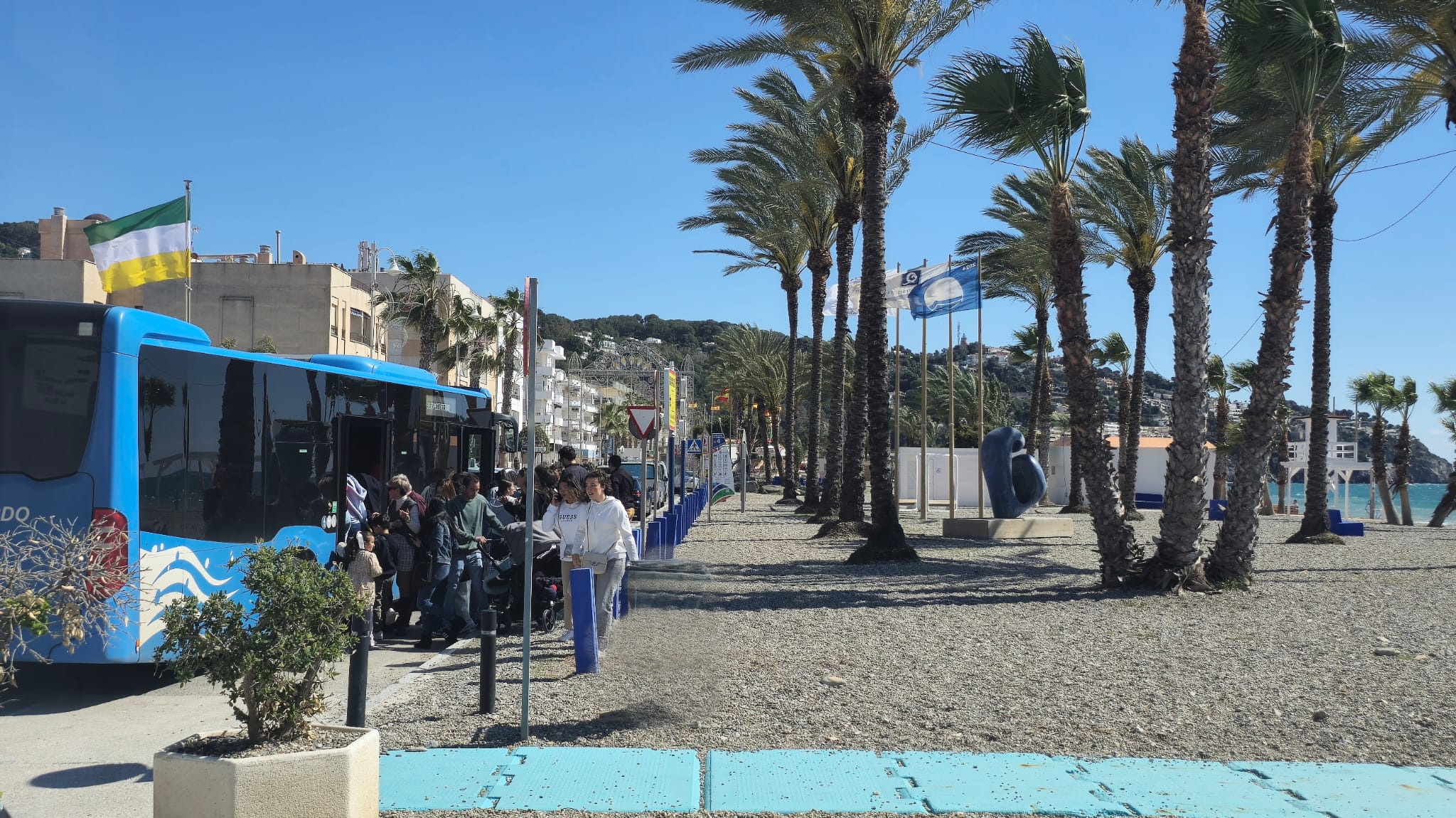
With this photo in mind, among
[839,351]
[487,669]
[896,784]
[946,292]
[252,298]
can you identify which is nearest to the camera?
[896,784]

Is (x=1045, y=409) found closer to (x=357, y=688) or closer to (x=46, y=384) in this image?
(x=46, y=384)

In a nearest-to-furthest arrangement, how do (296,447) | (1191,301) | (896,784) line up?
(896,784) < (296,447) < (1191,301)

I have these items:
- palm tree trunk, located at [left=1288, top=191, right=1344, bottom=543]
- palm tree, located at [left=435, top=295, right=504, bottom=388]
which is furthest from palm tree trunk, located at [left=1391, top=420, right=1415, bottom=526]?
palm tree, located at [left=435, top=295, right=504, bottom=388]

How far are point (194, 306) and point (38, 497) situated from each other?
1974 inches

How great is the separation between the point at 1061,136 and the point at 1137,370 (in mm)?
21193

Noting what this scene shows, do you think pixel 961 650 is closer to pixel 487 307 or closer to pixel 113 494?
pixel 113 494

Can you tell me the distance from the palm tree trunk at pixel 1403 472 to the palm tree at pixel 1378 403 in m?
0.44

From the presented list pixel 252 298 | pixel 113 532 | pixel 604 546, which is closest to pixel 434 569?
pixel 604 546

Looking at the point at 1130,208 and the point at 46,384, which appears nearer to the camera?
the point at 46,384

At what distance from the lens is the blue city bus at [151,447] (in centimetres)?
805

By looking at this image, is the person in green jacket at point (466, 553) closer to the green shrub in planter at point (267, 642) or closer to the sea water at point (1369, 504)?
the green shrub in planter at point (267, 642)

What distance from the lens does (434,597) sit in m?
11.1

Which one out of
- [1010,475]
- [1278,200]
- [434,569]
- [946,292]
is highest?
[946,292]

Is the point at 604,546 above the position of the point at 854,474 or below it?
below
